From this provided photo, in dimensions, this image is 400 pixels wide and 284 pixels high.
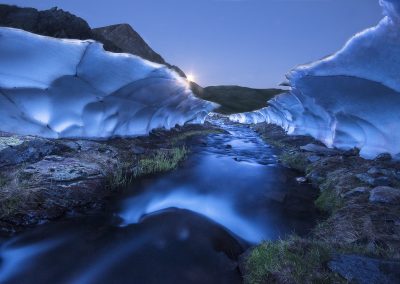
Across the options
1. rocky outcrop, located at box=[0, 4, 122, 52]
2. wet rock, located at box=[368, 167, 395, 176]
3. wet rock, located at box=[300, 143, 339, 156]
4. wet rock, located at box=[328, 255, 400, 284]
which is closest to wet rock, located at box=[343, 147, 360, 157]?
wet rock, located at box=[300, 143, 339, 156]

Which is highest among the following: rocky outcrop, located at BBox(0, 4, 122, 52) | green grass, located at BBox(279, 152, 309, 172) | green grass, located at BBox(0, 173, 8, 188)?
rocky outcrop, located at BBox(0, 4, 122, 52)

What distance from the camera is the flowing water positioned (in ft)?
16.1

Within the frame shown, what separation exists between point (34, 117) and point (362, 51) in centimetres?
1267

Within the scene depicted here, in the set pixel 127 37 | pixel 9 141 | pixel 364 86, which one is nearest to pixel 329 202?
pixel 364 86

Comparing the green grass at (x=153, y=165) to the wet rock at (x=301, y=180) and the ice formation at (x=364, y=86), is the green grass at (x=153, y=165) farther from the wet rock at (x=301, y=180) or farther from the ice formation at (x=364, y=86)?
the ice formation at (x=364, y=86)

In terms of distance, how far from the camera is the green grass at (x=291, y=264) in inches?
149

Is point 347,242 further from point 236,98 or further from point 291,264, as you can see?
point 236,98

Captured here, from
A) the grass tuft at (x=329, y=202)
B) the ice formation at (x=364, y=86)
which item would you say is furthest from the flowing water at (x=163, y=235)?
the ice formation at (x=364, y=86)

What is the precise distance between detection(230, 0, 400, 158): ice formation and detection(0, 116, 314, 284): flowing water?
4.56 m

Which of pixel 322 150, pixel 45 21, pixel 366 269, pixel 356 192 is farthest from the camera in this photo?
pixel 45 21

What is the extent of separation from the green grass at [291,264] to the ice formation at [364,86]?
605 cm

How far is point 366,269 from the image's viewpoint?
3.63 m

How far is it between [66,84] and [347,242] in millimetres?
11752

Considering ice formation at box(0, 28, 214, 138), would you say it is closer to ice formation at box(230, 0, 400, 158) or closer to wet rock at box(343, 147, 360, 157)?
ice formation at box(230, 0, 400, 158)
